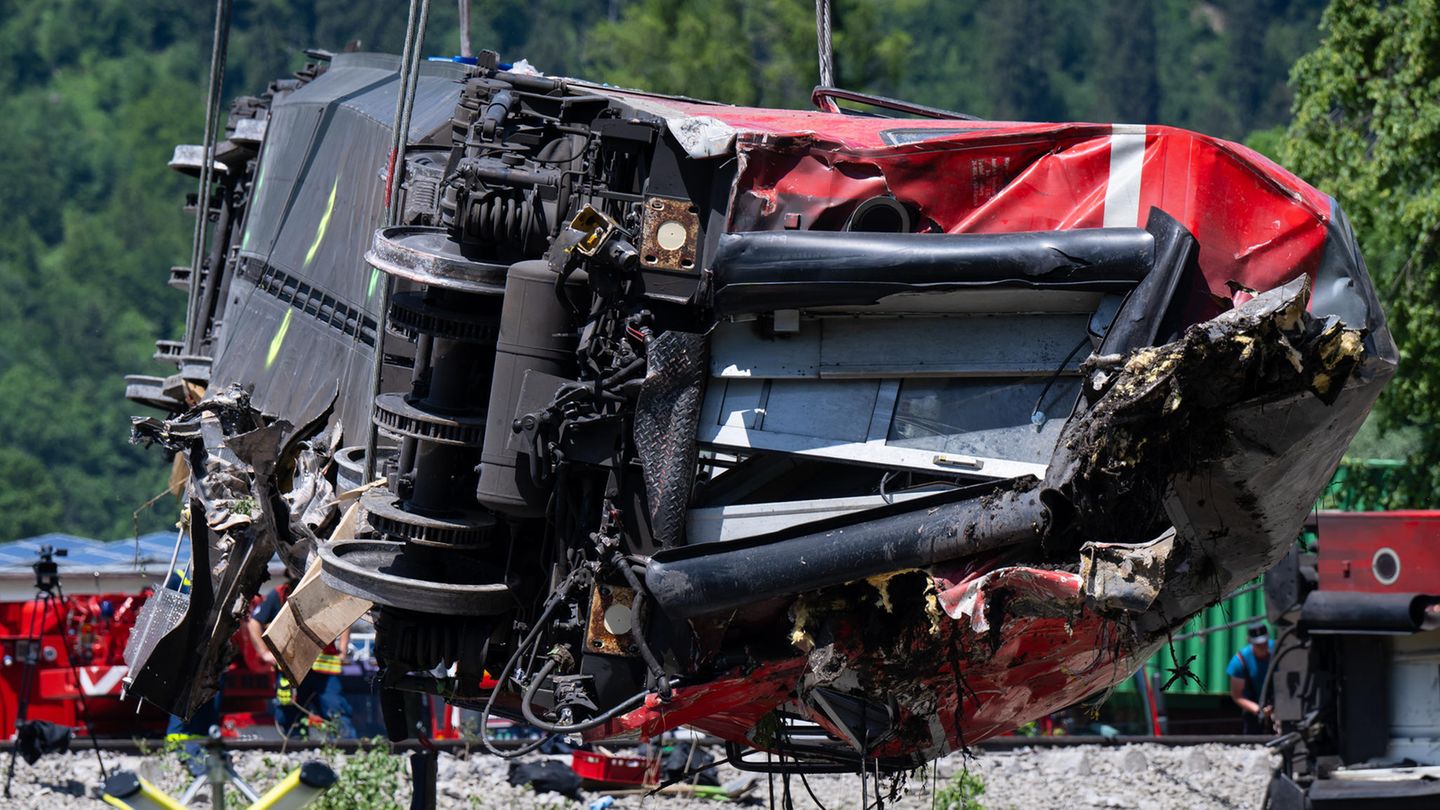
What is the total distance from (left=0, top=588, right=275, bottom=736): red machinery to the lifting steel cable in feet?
26.6

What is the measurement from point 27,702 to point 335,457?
→ 293 inches

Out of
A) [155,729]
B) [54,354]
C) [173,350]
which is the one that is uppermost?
[173,350]

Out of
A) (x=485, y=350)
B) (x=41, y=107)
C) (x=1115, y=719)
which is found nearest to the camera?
(x=485, y=350)

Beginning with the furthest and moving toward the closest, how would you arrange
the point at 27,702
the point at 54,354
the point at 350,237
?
the point at 54,354
the point at 27,702
the point at 350,237

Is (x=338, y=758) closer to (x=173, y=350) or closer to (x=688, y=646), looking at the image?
(x=173, y=350)

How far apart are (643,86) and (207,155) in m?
37.1

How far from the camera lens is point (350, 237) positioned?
12180 mm

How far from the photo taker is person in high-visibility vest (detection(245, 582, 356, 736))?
A: 16.9m

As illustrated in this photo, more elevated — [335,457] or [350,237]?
→ [350,237]

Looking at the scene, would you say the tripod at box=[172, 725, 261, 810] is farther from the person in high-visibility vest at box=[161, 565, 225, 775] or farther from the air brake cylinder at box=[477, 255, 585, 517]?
the air brake cylinder at box=[477, 255, 585, 517]

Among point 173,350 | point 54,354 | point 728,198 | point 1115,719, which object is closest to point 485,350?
point 728,198

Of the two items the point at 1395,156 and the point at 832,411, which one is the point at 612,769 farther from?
the point at 1395,156

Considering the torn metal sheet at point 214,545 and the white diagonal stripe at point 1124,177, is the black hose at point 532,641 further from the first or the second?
the torn metal sheet at point 214,545

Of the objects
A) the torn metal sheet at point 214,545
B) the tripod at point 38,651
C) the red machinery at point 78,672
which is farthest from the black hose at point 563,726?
the red machinery at point 78,672
